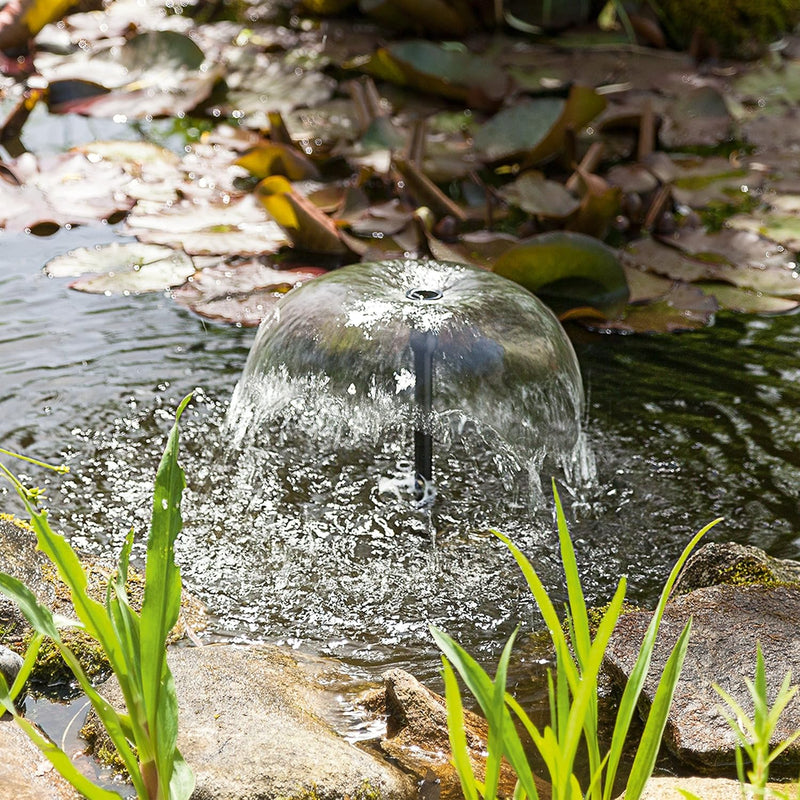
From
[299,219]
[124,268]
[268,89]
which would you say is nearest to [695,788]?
[299,219]

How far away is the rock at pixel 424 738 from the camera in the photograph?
1756mm

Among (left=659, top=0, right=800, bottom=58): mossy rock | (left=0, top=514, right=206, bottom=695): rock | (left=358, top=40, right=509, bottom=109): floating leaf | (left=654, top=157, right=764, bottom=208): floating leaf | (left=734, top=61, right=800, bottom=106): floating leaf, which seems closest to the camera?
(left=0, top=514, right=206, bottom=695): rock

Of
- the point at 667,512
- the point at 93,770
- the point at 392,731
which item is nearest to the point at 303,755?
the point at 392,731

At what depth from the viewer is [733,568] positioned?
222cm

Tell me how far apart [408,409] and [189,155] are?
2455 mm

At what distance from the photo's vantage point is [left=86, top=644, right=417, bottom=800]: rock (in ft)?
5.32

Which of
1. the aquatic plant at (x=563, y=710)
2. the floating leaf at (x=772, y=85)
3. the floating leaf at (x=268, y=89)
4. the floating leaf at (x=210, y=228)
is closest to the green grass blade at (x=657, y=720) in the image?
the aquatic plant at (x=563, y=710)

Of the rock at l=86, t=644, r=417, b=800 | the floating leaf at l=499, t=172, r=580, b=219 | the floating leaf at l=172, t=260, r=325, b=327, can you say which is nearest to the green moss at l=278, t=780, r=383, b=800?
the rock at l=86, t=644, r=417, b=800

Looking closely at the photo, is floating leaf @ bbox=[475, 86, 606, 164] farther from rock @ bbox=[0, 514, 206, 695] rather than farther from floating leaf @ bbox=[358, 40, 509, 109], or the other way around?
rock @ bbox=[0, 514, 206, 695]

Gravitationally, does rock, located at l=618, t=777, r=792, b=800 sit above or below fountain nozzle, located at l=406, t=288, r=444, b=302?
below

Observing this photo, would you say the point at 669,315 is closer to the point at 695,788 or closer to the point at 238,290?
the point at 238,290

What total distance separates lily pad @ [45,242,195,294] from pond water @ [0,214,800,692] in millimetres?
71

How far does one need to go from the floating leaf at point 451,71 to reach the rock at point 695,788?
12.0 feet

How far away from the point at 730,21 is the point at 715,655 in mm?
4893
